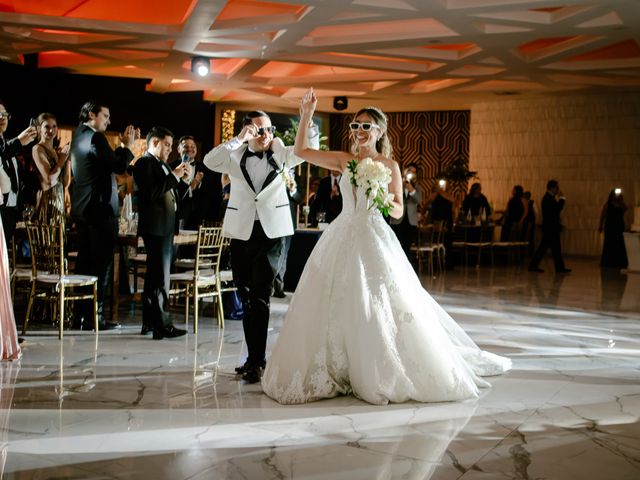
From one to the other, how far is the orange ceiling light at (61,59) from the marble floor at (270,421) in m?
8.75

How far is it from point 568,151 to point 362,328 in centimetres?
1455

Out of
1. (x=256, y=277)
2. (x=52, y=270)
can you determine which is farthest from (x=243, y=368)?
(x=52, y=270)

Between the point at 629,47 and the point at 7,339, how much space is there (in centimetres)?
1139

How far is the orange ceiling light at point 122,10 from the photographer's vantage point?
1066 centimetres

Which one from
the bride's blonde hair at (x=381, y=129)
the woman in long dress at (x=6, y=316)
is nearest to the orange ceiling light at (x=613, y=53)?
the bride's blonde hair at (x=381, y=129)

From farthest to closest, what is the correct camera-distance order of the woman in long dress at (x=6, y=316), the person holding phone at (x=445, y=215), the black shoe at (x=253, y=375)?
the person holding phone at (x=445, y=215) → the woman in long dress at (x=6, y=316) → the black shoe at (x=253, y=375)

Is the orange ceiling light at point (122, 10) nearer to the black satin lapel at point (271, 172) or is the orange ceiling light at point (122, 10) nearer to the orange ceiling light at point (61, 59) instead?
the orange ceiling light at point (61, 59)

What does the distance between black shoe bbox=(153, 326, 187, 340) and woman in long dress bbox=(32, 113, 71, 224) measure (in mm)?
1331

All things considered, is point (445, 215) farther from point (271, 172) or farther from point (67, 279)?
point (271, 172)

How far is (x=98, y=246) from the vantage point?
635 cm

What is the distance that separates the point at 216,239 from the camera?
659cm

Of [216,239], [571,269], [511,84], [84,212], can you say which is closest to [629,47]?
[511,84]

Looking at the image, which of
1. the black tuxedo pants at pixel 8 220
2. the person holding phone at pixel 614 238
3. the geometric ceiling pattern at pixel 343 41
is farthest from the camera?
the person holding phone at pixel 614 238

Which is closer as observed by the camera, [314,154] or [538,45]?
[314,154]
